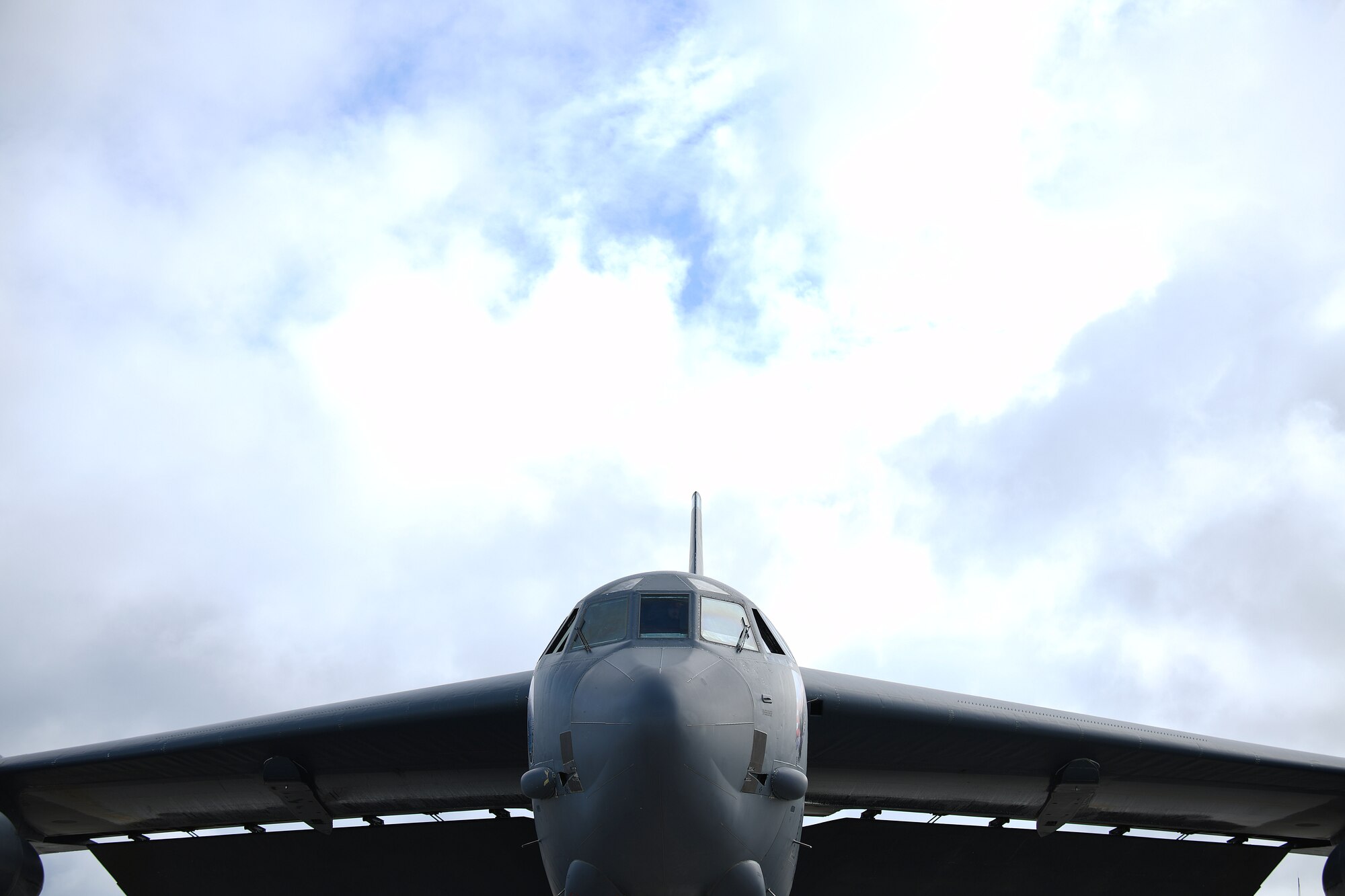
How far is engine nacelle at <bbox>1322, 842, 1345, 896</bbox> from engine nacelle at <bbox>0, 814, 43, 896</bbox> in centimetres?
1679

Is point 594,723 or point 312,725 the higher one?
point 312,725

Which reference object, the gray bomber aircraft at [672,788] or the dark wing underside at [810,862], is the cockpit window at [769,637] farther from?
the dark wing underside at [810,862]

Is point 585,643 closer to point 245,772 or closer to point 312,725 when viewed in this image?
point 312,725

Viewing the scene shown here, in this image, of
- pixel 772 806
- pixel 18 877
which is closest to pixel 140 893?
pixel 18 877

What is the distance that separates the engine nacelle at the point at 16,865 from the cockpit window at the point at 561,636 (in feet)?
26.4

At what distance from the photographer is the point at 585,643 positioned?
31.9ft

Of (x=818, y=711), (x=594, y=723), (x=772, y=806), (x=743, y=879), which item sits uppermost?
(x=818, y=711)

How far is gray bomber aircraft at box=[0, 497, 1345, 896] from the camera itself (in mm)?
8273

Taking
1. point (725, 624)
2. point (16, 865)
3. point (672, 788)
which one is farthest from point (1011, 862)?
point (16, 865)

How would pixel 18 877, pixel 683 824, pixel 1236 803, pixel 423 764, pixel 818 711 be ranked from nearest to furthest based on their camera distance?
pixel 683 824 < pixel 818 711 < pixel 18 877 < pixel 423 764 < pixel 1236 803

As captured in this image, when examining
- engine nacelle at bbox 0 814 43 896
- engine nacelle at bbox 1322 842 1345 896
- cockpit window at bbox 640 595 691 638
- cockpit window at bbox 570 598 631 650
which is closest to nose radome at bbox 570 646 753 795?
cockpit window at bbox 640 595 691 638

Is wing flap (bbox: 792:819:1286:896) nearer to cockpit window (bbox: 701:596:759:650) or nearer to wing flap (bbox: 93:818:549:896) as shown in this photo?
wing flap (bbox: 93:818:549:896)

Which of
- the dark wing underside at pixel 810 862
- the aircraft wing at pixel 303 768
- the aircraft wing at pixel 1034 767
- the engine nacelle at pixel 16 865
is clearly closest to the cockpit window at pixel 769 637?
the aircraft wing at pixel 1034 767

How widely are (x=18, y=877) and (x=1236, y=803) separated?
55.1 ft
